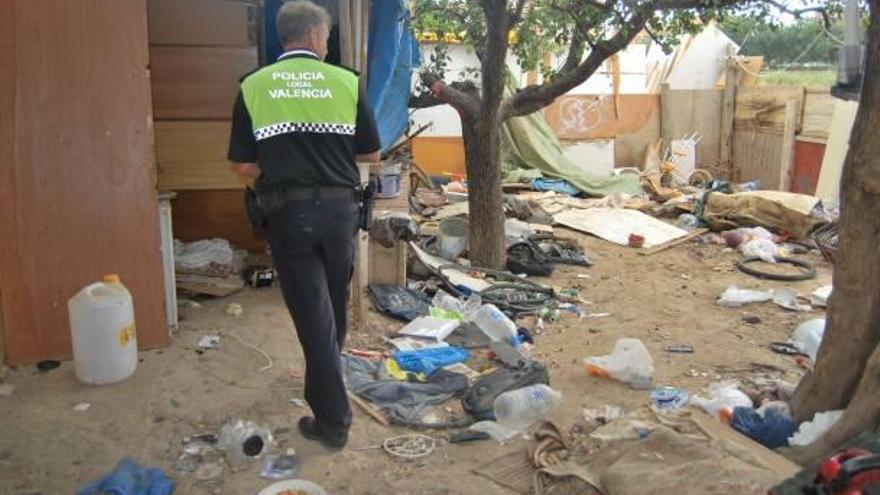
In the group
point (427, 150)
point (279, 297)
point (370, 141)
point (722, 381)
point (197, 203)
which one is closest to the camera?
point (370, 141)

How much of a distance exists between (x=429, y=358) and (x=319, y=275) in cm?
146

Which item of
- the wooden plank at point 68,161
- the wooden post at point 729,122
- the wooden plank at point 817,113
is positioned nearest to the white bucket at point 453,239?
the wooden plank at point 68,161

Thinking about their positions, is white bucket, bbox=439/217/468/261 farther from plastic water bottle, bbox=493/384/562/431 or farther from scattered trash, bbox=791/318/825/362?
plastic water bottle, bbox=493/384/562/431

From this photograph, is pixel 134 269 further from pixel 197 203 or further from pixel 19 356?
pixel 197 203

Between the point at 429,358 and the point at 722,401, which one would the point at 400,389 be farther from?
the point at 722,401

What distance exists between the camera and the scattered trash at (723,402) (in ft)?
11.9

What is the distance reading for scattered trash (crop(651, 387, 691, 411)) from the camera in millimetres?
3998

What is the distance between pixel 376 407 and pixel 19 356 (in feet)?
6.98

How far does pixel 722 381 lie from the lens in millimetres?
4598

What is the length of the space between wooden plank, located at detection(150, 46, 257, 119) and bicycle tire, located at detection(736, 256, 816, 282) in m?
5.16

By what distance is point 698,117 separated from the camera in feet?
44.6

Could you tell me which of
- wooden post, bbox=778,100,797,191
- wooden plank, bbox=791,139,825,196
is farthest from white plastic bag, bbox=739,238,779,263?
wooden post, bbox=778,100,797,191

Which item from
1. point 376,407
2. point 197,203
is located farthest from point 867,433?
point 197,203

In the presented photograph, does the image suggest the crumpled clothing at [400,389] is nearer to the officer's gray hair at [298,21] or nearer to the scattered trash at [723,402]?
the scattered trash at [723,402]
